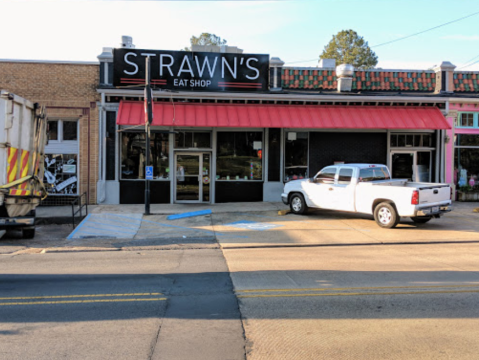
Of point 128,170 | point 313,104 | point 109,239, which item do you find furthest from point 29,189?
point 313,104

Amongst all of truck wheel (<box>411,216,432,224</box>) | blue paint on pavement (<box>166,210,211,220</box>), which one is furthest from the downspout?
truck wheel (<box>411,216,432,224</box>)

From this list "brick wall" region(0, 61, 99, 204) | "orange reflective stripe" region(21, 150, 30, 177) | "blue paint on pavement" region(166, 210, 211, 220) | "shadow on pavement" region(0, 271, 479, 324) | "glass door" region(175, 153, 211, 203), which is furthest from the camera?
"glass door" region(175, 153, 211, 203)

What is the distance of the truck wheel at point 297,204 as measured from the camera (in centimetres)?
1515

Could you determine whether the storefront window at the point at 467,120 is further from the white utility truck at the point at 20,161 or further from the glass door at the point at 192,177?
the white utility truck at the point at 20,161

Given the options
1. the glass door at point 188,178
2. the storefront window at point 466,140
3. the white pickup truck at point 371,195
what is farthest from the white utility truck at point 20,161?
the storefront window at point 466,140

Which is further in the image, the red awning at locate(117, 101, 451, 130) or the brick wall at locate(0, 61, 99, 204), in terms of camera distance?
the brick wall at locate(0, 61, 99, 204)

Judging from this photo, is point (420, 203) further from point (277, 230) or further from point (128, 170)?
point (128, 170)

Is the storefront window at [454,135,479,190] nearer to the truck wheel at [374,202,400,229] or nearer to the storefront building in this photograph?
the storefront building

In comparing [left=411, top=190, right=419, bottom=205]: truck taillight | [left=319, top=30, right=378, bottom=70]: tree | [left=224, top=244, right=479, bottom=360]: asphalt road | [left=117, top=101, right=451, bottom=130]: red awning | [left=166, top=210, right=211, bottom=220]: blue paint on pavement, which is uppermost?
[left=319, top=30, right=378, bottom=70]: tree

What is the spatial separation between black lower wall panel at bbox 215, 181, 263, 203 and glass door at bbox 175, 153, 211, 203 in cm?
55

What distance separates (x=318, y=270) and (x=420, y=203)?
214 inches

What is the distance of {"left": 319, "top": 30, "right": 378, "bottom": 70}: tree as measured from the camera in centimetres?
5341

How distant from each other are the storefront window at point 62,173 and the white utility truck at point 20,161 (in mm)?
5259

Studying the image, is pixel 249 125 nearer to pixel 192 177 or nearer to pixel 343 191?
pixel 192 177
